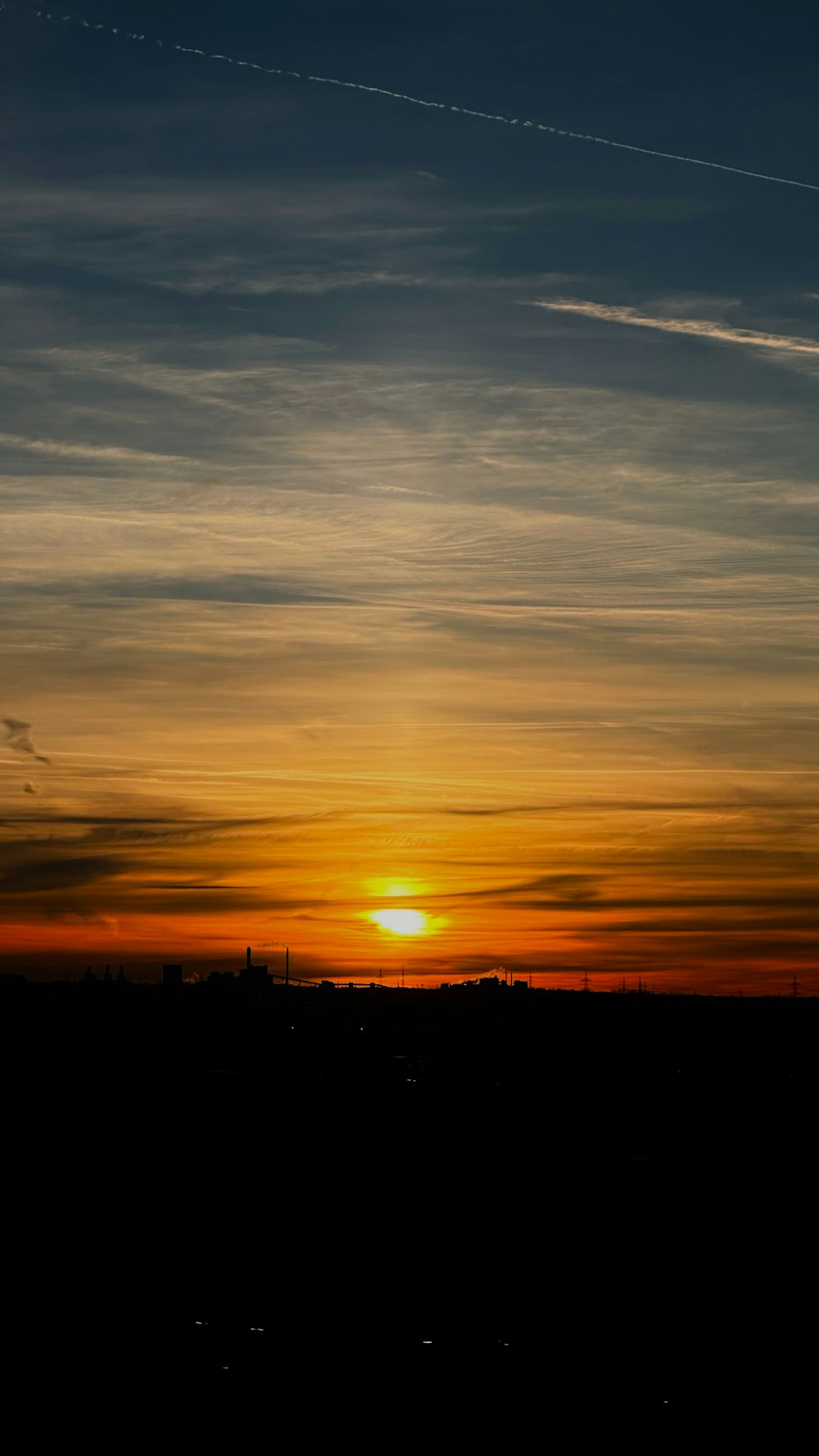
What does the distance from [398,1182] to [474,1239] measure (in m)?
14.2

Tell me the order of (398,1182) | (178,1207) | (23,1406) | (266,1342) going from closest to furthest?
(23,1406), (266,1342), (178,1207), (398,1182)

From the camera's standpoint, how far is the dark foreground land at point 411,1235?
123ft

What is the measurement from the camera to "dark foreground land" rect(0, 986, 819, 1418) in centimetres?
3750

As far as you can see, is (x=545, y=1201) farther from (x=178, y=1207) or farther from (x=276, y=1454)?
(x=276, y=1454)

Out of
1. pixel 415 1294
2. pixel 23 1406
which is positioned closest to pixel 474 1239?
pixel 415 1294

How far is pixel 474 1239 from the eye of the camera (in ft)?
174

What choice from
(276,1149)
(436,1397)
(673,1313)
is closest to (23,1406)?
(436,1397)

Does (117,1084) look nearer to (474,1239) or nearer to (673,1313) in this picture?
(474,1239)

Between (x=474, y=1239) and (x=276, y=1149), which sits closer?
(x=474, y=1239)

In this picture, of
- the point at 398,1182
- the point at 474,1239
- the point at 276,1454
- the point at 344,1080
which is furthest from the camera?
the point at 344,1080

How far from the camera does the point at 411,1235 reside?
54.0 meters

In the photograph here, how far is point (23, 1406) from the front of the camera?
3194 cm

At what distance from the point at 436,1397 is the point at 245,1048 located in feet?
446

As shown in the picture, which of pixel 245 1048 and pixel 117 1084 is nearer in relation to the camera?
pixel 117 1084
